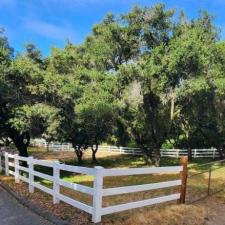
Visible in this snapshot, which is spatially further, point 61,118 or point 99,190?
point 61,118

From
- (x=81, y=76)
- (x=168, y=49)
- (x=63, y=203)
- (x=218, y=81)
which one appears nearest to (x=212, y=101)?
(x=218, y=81)

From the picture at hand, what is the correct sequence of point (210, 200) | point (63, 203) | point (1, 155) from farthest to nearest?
point (1, 155)
point (210, 200)
point (63, 203)

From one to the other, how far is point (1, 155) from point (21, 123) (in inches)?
135

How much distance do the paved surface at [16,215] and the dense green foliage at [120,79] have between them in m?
10.8

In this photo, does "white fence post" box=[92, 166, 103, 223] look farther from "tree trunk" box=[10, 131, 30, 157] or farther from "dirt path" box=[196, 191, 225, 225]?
"tree trunk" box=[10, 131, 30, 157]

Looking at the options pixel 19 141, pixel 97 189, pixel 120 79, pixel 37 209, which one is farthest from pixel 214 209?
pixel 19 141

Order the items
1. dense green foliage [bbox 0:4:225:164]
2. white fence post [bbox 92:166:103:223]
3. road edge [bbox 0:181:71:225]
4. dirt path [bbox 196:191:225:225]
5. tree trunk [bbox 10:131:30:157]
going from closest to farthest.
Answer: white fence post [bbox 92:166:103:223], road edge [bbox 0:181:71:225], dirt path [bbox 196:191:225:225], dense green foliage [bbox 0:4:225:164], tree trunk [bbox 10:131:30:157]

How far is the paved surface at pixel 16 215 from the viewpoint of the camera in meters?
7.07

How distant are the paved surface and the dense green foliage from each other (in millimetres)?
10776

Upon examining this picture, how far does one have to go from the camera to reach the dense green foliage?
19484mm

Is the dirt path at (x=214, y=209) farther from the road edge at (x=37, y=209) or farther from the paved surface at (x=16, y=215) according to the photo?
the paved surface at (x=16, y=215)

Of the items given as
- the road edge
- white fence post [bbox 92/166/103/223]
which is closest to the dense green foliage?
the road edge

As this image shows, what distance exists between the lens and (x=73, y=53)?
23.7 metres

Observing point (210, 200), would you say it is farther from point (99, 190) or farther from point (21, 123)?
point (21, 123)
